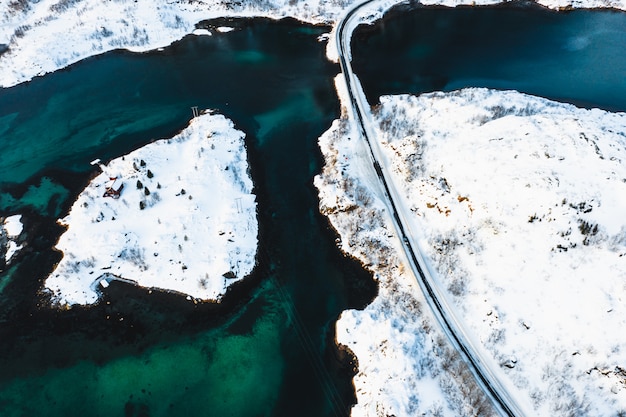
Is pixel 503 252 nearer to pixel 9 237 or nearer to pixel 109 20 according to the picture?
pixel 9 237

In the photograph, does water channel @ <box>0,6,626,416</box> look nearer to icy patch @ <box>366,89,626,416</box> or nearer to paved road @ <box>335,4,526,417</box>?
paved road @ <box>335,4,526,417</box>

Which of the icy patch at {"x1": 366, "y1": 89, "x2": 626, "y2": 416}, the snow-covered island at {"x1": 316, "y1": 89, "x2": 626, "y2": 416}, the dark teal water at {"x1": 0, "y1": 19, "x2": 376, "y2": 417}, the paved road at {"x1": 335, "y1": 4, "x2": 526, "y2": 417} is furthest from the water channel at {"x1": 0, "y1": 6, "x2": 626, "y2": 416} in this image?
the icy patch at {"x1": 366, "y1": 89, "x2": 626, "y2": 416}

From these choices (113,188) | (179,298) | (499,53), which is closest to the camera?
(179,298)

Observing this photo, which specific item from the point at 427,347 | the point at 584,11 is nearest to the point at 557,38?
the point at 584,11

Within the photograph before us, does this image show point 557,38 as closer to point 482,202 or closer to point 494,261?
point 482,202

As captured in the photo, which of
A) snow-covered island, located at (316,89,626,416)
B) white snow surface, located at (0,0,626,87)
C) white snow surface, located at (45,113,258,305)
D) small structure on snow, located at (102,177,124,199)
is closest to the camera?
snow-covered island, located at (316,89,626,416)

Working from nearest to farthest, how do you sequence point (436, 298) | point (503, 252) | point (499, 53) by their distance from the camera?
1. point (436, 298)
2. point (503, 252)
3. point (499, 53)

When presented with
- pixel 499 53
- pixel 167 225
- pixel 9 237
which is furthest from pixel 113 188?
pixel 499 53
